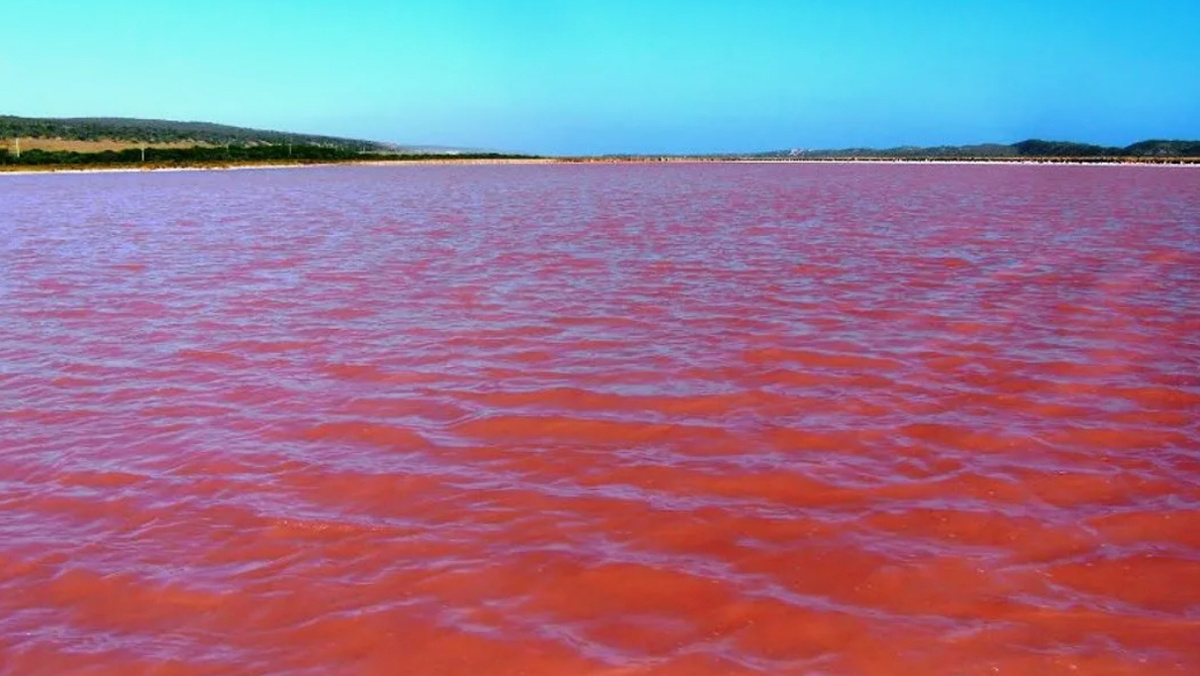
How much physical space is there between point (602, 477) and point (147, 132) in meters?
110

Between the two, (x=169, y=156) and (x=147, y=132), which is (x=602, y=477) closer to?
(x=169, y=156)

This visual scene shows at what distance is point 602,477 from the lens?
4.27m

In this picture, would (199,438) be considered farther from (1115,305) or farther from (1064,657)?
(1115,305)

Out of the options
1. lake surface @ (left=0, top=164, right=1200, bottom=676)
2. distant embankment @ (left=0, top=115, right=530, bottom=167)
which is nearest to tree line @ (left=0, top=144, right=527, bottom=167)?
distant embankment @ (left=0, top=115, right=530, bottom=167)

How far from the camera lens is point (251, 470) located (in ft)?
14.3

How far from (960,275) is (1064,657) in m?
8.01

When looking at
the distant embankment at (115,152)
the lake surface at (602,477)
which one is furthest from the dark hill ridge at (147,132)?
the lake surface at (602,477)

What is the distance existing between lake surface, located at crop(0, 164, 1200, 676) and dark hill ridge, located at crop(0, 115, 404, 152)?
2978 inches

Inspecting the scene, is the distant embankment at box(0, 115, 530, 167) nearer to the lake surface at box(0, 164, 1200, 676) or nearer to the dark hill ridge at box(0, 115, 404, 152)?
the dark hill ridge at box(0, 115, 404, 152)

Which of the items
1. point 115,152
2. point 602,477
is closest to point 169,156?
point 115,152

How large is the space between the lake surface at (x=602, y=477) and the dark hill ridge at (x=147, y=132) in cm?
7564

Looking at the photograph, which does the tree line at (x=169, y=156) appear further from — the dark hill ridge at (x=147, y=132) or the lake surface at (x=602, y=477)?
the lake surface at (x=602, y=477)

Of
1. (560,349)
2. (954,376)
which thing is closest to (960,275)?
(954,376)

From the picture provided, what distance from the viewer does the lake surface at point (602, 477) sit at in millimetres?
2943
